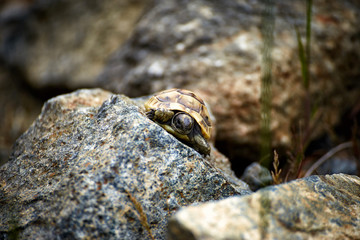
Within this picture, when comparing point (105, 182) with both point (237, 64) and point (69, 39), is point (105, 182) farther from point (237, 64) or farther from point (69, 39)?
point (69, 39)

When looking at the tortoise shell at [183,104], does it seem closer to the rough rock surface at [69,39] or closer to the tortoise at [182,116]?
the tortoise at [182,116]

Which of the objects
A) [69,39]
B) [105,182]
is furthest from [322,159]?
[69,39]

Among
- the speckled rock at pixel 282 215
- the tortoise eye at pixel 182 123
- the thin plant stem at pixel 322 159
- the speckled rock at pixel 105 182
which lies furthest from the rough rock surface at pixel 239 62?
Result: the speckled rock at pixel 282 215

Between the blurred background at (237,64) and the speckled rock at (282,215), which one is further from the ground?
the speckled rock at (282,215)

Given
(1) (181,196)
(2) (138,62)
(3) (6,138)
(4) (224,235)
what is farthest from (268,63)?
(3) (6,138)

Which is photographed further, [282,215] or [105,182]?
[105,182]

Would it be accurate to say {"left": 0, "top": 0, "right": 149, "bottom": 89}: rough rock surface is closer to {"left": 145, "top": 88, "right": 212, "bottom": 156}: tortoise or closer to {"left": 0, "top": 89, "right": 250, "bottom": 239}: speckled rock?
{"left": 145, "top": 88, "right": 212, "bottom": 156}: tortoise
